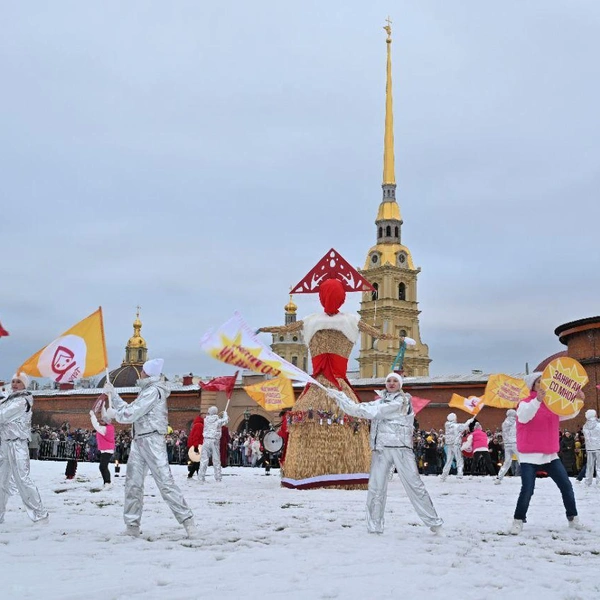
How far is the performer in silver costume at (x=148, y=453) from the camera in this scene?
25.7 feet

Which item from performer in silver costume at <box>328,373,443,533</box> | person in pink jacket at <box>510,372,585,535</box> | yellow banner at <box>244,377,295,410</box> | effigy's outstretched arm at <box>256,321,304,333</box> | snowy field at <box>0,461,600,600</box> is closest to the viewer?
snowy field at <box>0,461,600,600</box>

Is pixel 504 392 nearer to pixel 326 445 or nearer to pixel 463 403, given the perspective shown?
pixel 463 403

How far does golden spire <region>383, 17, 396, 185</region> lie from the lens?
277ft

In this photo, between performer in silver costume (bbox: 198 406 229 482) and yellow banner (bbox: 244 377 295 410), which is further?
yellow banner (bbox: 244 377 295 410)

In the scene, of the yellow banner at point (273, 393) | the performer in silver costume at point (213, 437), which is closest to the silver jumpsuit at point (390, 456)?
the performer in silver costume at point (213, 437)

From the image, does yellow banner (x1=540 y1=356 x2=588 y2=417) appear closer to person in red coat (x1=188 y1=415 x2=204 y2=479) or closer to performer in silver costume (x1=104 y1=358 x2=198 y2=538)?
performer in silver costume (x1=104 y1=358 x2=198 y2=538)

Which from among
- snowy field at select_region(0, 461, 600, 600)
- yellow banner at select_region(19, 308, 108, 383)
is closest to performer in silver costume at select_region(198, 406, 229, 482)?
snowy field at select_region(0, 461, 600, 600)

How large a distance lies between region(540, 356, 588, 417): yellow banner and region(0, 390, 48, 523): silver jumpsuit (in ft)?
20.6

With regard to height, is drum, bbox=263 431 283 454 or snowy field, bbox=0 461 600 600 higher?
drum, bbox=263 431 283 454

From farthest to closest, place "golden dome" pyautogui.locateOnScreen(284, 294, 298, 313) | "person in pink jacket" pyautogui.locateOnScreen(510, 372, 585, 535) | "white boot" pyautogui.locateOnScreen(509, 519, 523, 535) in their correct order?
1. "golden dome" pyautogui.locateOnScreen(284, 294, 298, 313)
2. "person in pink jacket" pyautogui.locateOnScreen(510, 372, 585, 535)
3. "white boot" pyautogui.locateOnScreen(509, 519, 523, 535)

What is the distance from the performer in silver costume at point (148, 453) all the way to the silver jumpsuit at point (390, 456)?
202cm

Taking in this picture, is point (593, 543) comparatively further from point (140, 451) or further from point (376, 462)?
point (140, 451)

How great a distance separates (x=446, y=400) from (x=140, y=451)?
1124 inches

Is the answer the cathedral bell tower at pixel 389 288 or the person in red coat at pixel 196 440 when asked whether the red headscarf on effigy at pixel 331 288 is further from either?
the cathedral bell tower at pixel 389 288
